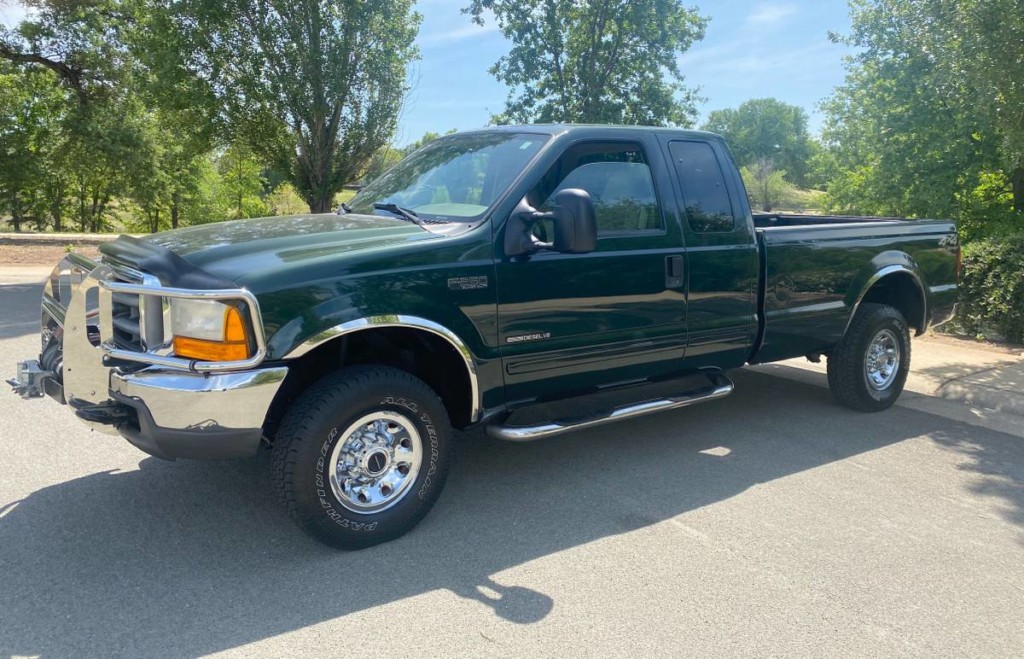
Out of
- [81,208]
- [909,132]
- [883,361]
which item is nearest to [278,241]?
[883,361]

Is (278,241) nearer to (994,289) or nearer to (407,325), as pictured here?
(407,325)

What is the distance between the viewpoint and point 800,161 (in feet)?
367

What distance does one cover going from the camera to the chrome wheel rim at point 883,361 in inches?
242

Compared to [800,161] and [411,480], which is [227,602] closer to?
[411,480]

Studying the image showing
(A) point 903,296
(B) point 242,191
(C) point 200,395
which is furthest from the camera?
(B) point 242,191

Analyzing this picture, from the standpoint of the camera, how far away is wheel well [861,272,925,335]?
251 inches

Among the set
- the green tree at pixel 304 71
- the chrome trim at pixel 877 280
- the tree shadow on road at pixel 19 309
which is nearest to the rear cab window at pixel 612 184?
the chrome trim at pixel 877 280

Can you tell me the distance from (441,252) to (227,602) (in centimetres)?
183

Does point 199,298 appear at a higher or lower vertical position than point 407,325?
higher

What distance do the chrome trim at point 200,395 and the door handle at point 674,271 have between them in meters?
2.45

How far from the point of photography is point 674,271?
478 cm

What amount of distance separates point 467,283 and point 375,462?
3.25ft

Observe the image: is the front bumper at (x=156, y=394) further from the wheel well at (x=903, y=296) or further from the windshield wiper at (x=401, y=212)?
the wheel well at (x=903, y=296)

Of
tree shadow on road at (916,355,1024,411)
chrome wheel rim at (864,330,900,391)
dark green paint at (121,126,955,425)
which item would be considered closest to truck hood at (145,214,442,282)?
dark green paint at (121,126,955,425)
